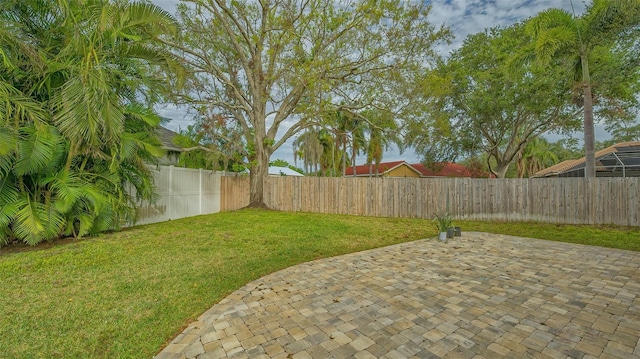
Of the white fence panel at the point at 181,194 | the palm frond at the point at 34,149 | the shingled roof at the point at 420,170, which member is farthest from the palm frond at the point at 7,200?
the shingled roof at the point at 420,170

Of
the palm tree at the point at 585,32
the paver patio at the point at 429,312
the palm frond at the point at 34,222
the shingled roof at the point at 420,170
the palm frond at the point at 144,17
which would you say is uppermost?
the palm tree at the point at 585,32

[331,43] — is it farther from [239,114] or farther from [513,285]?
[513,285]

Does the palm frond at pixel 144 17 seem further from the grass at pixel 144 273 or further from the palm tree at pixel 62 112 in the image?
the grass at pixel 144 273

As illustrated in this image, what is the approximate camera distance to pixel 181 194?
8.92 meters

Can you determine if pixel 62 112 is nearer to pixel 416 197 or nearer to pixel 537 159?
pixel 416 197

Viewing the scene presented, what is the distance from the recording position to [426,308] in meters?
2.71

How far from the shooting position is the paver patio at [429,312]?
2.08 metres

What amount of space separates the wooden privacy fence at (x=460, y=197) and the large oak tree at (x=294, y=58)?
3.51 ft

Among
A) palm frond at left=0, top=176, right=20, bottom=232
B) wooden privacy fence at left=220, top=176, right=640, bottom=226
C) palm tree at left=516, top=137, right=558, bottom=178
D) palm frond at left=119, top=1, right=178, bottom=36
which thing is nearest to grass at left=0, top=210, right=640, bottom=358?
palm frond at left=0, top=176, right=20, bottom=232

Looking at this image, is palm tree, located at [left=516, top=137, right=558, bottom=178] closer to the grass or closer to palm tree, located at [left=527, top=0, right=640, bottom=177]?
palm tree, located at [left=527, top=0, right=640, bottom=177]

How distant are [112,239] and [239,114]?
23.7ft

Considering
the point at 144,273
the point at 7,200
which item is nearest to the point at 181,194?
the point at 7,200

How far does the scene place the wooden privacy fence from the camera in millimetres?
7676

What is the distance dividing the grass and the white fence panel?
86 centimetres
